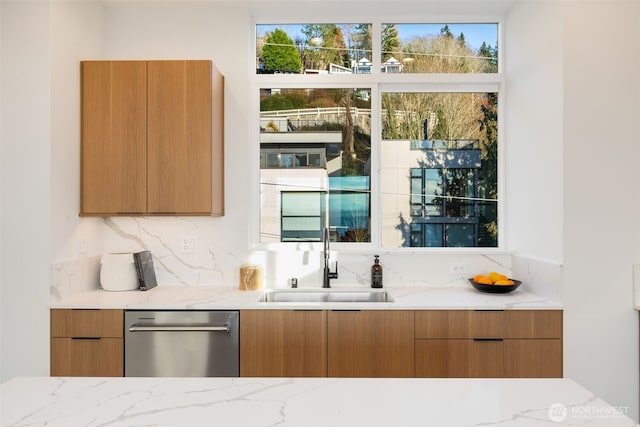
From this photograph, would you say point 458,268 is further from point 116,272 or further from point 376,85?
point 116,272

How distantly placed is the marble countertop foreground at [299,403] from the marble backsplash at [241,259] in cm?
183

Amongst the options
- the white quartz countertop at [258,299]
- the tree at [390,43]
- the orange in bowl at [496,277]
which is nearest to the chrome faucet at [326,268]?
the white quartz countertop at [258,299]

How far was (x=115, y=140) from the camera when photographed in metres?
2.77

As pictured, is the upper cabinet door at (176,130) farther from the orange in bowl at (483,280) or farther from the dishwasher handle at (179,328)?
the orange in bowl at (483,280)

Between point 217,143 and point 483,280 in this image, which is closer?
point 483,280

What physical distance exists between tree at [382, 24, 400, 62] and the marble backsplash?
1.42 meters

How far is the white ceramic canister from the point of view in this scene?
286 centimetres

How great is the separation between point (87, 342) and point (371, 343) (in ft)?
5.13

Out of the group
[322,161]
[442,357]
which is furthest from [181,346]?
[322,161]

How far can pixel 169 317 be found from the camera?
2.50 m

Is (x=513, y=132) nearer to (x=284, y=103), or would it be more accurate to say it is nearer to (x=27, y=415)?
(x=284, y=103)

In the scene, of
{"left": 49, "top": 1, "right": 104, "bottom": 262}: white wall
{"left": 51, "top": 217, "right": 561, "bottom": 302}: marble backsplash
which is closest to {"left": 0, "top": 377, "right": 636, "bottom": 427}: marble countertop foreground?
{"left": 49, "top": 1, "right": 104, "bottom": 262}: white wall

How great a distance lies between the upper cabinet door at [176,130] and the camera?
276 cm

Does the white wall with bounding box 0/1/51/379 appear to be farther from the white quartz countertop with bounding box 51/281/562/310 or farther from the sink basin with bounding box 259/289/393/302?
the sink basin with bounding box 259/289/393/302
